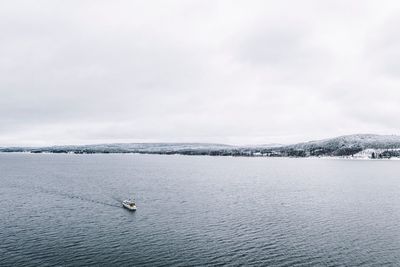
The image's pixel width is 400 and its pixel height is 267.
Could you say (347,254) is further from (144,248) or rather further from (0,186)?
(0,186)

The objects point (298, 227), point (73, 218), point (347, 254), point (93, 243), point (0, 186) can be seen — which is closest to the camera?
point (347, 254)

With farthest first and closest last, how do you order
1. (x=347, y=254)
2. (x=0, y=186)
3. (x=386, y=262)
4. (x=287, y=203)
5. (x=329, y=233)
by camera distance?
(x=0, y=186) < (x=287, y=203) < (x=329, y=233) < (x=347, y=254) < (x=386, y=262)

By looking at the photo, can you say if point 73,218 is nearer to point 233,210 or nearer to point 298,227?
point 233,210

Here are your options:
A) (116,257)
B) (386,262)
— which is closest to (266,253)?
(386,262)

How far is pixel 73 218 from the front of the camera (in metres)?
90.7

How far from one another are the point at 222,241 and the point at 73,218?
41.7m

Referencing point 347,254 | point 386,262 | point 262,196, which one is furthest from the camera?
point 262,196

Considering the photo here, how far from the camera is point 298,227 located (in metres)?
83.6

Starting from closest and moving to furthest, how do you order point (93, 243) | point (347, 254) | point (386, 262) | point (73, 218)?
point (386, 262), point (347, 254), point (93, 243), point (73, 218)

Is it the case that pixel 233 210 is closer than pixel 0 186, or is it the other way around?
pixel 233 210

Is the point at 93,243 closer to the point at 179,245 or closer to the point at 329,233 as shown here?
the point at 179,245

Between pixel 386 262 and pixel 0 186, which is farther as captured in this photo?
pixel 0 186

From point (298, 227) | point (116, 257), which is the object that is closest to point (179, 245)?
point (116, 257)

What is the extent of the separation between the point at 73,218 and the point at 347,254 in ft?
212
